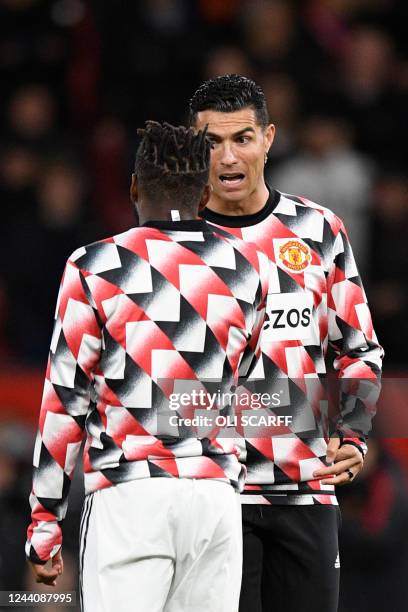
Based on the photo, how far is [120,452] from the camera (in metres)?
2.86

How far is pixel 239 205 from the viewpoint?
384cm

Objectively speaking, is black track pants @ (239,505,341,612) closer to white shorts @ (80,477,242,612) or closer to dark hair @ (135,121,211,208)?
white shorts @ (80,477,242,612)

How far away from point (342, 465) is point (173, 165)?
1.00m

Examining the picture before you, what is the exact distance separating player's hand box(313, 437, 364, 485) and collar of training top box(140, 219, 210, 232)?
85 centimetres

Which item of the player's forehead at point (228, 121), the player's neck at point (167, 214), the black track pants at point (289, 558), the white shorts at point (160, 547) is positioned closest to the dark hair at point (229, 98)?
the player's forehead at point (228, 121)

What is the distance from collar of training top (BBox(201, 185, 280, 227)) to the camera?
3820mm

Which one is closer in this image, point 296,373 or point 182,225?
point 182,225

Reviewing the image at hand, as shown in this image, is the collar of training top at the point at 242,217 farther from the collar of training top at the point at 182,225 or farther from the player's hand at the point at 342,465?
the collar of training top at the point at 182,225

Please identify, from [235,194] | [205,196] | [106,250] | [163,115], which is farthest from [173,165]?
[163,115]

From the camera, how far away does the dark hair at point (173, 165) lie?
9.86 ft

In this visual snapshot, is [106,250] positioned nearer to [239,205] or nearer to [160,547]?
[160,547]

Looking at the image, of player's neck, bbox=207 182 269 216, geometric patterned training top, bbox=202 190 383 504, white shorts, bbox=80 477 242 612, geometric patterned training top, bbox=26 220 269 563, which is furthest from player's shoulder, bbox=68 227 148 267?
player's neck, bbox=207 182 269 216

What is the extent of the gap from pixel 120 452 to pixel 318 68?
171 inches

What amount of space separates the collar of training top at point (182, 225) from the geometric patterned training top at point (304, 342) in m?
0.72
